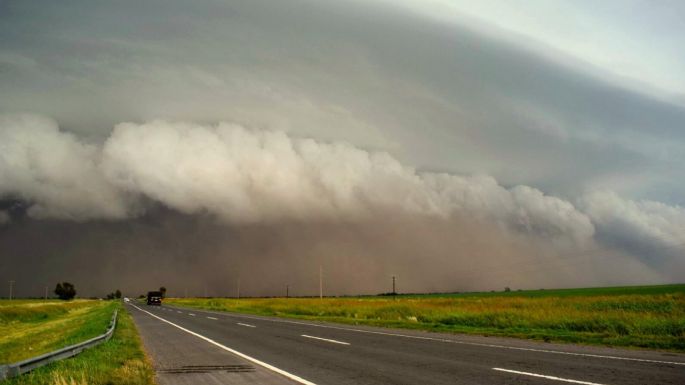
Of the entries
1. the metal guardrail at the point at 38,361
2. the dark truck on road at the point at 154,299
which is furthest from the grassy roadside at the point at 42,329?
the dark truck on road at the point at 154,299

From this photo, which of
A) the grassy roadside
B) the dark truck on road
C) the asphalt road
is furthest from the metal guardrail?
the dark truck on road

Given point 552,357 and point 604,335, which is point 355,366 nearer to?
point 552,357

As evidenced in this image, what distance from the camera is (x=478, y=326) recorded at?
26.1 meters

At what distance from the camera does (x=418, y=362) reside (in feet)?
39.3

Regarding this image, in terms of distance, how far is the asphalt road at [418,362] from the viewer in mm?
9586

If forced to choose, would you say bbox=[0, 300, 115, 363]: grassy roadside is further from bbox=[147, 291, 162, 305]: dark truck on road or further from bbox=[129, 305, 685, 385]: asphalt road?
bbox=[147, 291, 162, 305]: dark truck on road

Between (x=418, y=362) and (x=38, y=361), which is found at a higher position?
(x=38, y=361)

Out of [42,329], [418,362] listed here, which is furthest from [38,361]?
[42,329]

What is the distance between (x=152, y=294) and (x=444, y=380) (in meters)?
102

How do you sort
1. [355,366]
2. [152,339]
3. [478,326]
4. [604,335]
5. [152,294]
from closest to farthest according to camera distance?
1. [355,366]
2. [604,335]
3. [152,339]
4. [478,326]
5. [152,294]

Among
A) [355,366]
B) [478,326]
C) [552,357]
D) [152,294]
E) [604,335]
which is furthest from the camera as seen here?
[152,294]

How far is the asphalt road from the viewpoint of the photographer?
9586 millimetres

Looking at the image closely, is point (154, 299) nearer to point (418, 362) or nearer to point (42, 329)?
point (42, 329)

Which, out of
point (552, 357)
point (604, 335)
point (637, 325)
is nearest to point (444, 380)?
point (552, 357)
